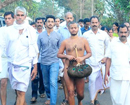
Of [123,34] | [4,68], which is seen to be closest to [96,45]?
[123,34]

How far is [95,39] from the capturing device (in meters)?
6.72

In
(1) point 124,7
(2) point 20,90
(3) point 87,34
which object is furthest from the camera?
(1) point 124,7

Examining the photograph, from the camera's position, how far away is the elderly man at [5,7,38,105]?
17.6 feet

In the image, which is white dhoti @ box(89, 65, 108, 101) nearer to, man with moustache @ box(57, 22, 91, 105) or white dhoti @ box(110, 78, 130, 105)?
man with moustache @ box(57, 22, 91, 105)

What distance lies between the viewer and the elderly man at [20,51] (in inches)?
211

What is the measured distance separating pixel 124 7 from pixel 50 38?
8721 millimetres

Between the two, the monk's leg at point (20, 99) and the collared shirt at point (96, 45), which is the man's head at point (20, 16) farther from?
the collared shirt at point (96, 45)

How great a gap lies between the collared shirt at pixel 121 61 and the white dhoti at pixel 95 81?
1.36 m

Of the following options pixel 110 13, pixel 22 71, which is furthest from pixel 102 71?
pixel 110 13

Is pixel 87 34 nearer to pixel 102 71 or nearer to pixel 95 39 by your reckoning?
pixel 95 39

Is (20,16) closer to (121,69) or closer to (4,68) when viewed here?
(4,68)

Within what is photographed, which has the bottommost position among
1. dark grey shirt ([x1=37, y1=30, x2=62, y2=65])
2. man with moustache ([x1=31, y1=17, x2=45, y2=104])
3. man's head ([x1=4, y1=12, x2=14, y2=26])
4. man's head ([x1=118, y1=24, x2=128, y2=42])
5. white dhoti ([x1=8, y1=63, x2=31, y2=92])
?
man with moustache ([x1=31, y1=17, x2=45, y2=104])

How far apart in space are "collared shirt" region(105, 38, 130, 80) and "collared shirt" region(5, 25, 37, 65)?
1.85 meters

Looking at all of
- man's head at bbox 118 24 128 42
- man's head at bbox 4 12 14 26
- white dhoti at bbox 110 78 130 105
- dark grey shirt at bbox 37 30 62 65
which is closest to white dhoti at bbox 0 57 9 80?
dark grey shirt at bbox 37 30 62 65
